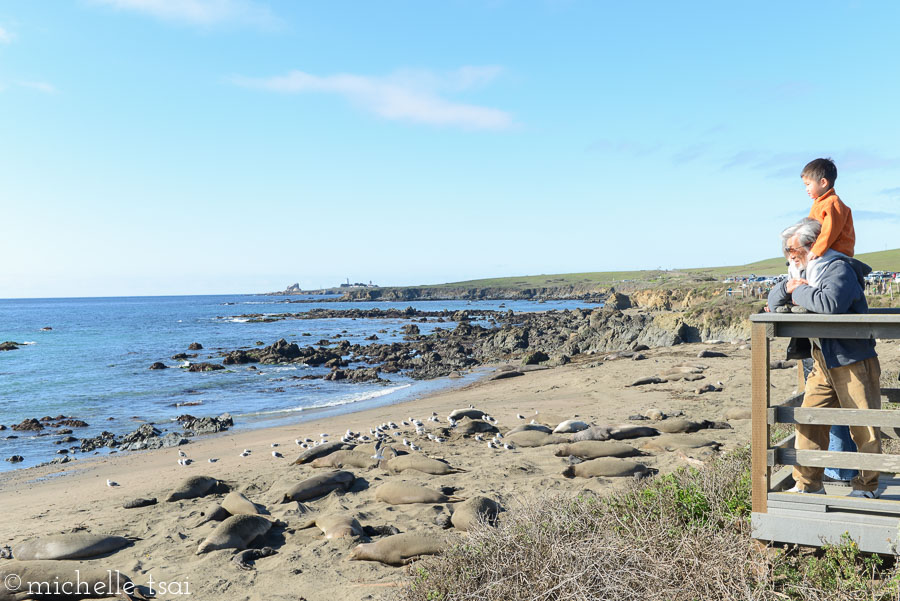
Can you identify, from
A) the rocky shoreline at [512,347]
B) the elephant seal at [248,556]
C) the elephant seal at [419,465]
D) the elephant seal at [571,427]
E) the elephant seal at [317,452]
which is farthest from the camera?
the rocky shoreline at [512,347]

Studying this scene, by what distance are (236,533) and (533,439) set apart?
5.76 m

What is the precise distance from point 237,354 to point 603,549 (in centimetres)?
3356

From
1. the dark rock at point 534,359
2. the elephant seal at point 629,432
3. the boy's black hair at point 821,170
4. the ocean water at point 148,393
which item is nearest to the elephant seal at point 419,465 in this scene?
the elephant seal at point 629,432

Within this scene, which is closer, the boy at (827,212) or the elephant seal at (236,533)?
the boy at (827,212)

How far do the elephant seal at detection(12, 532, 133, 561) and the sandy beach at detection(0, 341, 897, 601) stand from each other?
0.17 m

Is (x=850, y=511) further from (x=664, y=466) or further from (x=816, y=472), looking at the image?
(x=664, y=466)

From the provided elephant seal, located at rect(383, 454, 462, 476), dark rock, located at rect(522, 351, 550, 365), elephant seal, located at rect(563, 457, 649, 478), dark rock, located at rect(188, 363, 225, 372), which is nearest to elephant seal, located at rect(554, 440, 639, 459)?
elephant seal, located at rect(563, 457, 649, 478)

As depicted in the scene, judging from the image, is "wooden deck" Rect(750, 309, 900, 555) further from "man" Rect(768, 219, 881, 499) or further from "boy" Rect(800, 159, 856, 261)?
"boy" Rect(800, 159, 856, 261)

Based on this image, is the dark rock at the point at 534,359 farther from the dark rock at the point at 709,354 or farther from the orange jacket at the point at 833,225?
the orange jacket at the point at 833,225

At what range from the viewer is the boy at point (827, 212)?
4023 millimetres

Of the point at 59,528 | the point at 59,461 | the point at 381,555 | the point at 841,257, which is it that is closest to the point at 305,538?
the point at 381,555

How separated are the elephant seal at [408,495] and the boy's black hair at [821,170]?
17.9ft

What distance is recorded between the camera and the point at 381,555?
5691 mm

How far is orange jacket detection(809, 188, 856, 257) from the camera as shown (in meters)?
4.02
